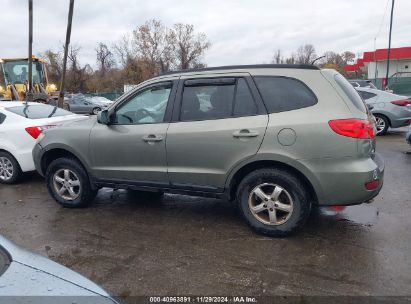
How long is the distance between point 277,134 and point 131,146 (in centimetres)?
183

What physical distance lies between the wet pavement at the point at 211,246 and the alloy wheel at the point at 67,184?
23 cm

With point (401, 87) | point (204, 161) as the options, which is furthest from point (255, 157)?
point (401, 87)

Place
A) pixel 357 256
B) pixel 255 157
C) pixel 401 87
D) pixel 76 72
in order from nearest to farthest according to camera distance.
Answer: pixel 357 256
pixel 255 157
pixel 401 87
pixel 76 72

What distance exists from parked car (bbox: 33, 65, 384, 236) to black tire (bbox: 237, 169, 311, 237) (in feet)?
0.03

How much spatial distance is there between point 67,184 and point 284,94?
10.6 feet

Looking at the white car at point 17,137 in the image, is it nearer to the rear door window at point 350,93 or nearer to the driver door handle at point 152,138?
the driver door handle at point 152,138

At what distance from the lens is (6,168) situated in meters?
6.69

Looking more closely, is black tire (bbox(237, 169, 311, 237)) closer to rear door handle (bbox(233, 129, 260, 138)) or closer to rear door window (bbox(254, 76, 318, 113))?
rear door handle (bbox(233, 129, 260, 138))

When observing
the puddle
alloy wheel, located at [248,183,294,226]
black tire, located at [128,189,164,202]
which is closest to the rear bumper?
alloy wheel, located at [248,183,294,226]

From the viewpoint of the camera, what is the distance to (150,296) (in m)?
3.01

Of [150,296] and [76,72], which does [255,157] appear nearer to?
[150,296]

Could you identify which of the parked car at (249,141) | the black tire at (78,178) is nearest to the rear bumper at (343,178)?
the parked car at (249,141)

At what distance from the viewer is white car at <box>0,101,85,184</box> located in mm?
6484

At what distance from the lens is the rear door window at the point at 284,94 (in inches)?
149
